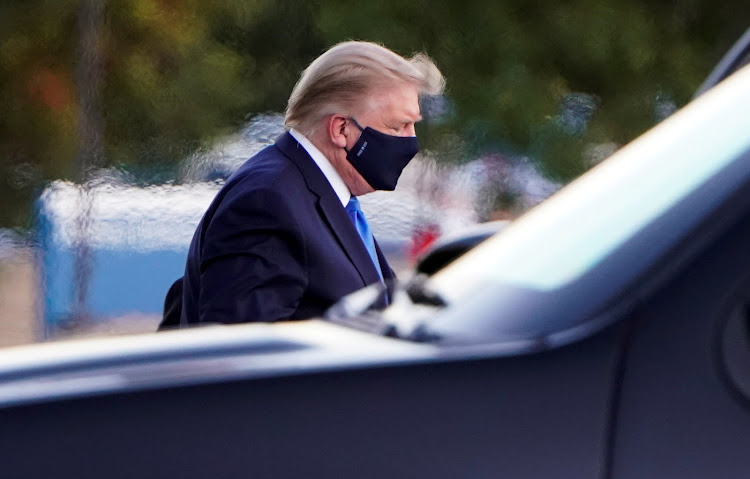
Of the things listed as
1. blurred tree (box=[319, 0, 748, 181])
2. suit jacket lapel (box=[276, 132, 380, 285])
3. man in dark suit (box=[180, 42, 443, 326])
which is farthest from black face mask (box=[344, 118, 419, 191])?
blurred tree (box=[319, 0, 748, 181])

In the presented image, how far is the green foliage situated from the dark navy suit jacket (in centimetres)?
365

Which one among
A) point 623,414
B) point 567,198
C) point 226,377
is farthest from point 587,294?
point 226,377

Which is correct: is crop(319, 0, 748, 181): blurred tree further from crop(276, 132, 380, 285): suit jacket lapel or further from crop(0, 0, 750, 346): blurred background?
crop(276, 132, 380, 285): suit jacket lapel

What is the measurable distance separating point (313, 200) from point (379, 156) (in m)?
0.29

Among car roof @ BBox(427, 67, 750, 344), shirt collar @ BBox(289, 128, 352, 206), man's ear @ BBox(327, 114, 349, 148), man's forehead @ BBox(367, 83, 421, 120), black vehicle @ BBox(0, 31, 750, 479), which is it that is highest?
man's forehead @ BBox(367, 83, 421, 120)

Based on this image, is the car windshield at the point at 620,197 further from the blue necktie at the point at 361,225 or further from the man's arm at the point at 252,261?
the blue necktie at the point at 361,225

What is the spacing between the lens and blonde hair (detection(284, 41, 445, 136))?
353cm

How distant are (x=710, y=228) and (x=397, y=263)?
5.55 metres

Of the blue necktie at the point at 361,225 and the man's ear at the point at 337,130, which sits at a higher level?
the man's ear at the point at 337,130

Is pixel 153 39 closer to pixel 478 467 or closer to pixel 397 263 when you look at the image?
pixel 397 263

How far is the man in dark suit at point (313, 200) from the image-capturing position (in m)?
3.15

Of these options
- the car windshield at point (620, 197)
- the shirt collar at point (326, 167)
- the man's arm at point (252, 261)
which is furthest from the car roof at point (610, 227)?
the shirt collar at point (326, 167)

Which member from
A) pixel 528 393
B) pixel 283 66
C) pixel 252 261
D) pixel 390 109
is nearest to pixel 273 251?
pixel 252 261

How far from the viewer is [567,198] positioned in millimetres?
1918
